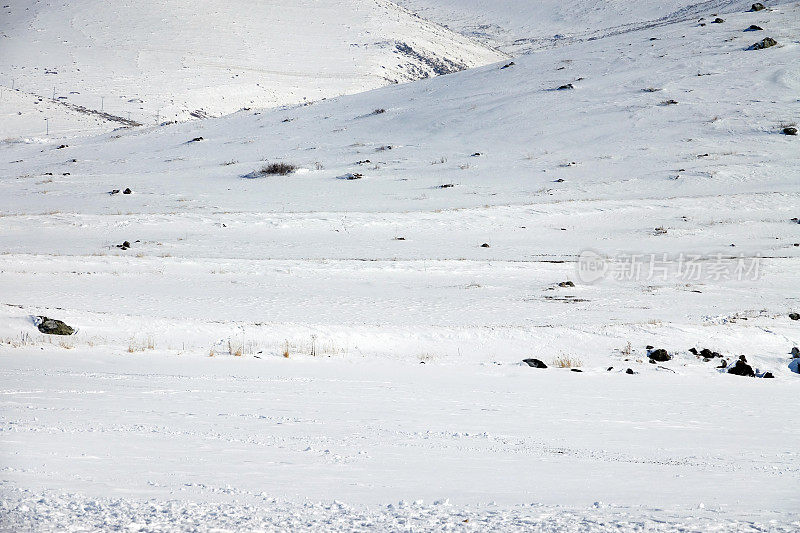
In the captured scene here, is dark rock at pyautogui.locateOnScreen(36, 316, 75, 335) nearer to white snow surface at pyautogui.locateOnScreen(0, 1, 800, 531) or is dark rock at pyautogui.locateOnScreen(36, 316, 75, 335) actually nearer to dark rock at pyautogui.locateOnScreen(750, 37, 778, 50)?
white snow surface at pyautogui.locateOnScreen(0, 1, 800, 531)

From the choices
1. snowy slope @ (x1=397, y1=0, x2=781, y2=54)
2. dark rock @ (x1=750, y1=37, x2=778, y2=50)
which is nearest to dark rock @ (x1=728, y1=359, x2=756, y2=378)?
dark rock @ (x1=750, y1=37, x2=778, y2=50)

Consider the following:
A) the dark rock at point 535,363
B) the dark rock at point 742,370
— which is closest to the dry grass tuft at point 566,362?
the dark rock at point 535,363

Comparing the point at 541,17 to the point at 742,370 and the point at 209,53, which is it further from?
the point at 742,370

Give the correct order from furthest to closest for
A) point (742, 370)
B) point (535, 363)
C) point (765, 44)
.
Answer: point (765, 44), point (535, 363), point (742, 370)

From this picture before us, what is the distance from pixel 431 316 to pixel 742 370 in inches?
196

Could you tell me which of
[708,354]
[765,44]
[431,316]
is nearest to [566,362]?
[708,354]

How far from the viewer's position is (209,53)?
95.6 m

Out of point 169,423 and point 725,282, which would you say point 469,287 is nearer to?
point 725,282

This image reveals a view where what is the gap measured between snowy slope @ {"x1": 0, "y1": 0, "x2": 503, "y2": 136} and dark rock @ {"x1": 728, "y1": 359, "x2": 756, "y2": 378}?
56.9m

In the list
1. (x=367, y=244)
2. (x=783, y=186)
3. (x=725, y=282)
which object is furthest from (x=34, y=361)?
(x=783, y=186)

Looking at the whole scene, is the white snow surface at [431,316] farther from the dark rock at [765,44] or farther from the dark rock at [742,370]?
the dark rock at [765,44]

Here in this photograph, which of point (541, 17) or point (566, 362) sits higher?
point (541, 17)

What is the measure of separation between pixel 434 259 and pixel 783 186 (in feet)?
41.6

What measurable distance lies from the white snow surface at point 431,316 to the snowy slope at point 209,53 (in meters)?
39.3
